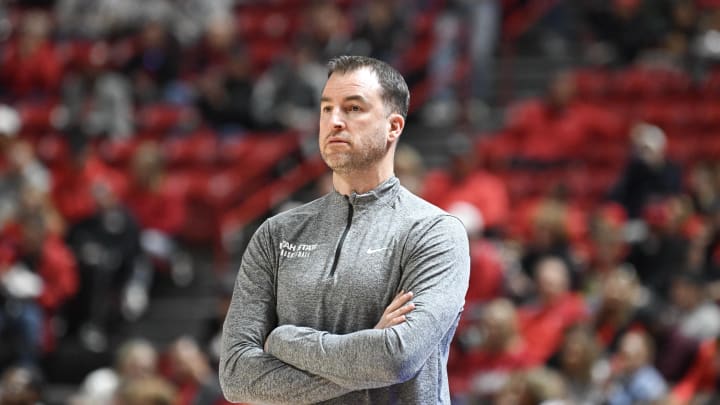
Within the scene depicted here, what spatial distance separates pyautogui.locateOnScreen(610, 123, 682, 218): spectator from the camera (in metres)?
8.93

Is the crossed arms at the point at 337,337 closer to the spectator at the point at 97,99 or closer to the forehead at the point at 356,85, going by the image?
the forehead at the point at 356,85

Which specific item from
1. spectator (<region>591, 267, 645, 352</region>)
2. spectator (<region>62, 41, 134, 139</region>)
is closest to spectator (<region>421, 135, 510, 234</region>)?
spectator (<region>591, 267, 645, 352</region>)

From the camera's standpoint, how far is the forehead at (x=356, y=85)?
2982 millimetres

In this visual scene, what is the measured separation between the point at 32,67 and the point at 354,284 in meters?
9.90

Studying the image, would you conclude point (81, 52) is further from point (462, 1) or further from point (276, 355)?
point (276, 355)

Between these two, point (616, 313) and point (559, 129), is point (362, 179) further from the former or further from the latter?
point (559, 129)

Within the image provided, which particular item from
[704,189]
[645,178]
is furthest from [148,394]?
[704,189]

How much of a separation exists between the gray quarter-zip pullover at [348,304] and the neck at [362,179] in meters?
0.03

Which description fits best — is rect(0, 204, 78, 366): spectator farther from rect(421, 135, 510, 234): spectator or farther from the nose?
the nose

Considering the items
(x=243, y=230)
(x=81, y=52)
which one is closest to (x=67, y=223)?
(x=243, y=230)

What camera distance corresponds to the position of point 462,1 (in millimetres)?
11641

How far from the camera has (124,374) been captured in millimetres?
7473

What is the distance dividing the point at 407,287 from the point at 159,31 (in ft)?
30.5

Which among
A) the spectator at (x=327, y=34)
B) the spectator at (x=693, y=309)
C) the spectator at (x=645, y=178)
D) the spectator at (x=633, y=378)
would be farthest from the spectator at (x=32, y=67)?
the spectator at (x=633, y=378)
